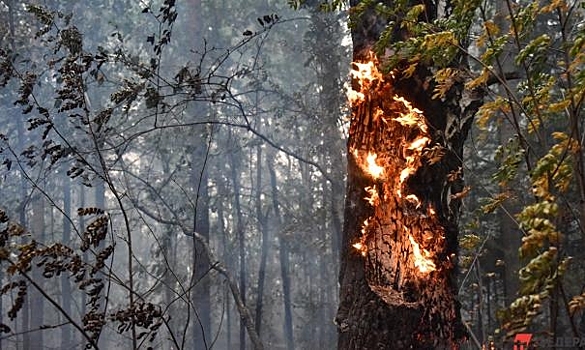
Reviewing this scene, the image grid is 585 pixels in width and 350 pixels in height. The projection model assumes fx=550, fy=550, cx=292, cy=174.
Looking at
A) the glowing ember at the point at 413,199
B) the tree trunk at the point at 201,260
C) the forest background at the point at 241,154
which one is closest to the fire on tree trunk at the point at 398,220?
the glowing ember at the point at 413,199

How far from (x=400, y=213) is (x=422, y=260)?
11.9 inches

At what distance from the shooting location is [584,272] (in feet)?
38.0

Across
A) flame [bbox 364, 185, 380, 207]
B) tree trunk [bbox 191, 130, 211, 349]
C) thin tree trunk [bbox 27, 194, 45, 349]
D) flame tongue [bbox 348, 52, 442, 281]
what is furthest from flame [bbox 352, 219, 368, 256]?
thin tree trunk [bbox 27, 194, 45, 349]

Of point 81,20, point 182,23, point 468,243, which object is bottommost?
point 468,243

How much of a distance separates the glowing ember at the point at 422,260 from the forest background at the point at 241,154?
0.51 meters

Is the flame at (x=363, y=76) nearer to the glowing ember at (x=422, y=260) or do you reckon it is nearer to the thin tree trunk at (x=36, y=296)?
the glowing ember at (x=422, y=260)

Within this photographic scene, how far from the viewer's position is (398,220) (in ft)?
10.8

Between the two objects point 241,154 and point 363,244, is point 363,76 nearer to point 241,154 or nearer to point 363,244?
point 363,244

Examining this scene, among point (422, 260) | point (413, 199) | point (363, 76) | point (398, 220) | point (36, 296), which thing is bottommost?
point (36, 296)

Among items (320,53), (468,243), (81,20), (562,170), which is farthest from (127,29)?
(562,170)

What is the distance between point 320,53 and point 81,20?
11.2 meters

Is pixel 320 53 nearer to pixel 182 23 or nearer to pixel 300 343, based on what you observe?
pixel 182 23

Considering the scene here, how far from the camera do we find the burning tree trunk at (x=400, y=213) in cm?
314

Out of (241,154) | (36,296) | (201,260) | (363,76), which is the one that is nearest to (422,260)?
(363,76)
